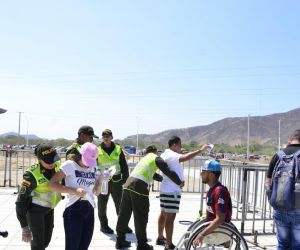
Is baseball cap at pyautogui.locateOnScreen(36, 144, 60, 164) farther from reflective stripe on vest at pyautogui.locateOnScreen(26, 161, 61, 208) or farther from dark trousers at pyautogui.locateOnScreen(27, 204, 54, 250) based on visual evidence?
dark trousers at pyautogui.locateOnScreen(27, 204, 54, 250)

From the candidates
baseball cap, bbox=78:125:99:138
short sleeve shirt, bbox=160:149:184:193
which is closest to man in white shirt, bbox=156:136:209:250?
short sleeve shirt, bbox=160:149:184:193

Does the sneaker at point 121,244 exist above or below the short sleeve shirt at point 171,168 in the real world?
below

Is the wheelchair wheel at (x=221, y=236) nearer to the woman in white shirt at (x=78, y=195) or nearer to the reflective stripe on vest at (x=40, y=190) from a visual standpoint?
the woman in white shirt at (x=78, y=195)

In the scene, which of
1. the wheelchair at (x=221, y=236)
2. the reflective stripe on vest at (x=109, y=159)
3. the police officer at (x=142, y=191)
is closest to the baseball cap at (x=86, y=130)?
the police officer at (x=142, y=191)

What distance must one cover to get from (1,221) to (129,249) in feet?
10.1

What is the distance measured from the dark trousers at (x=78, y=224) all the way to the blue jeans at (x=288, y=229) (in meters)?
2.06

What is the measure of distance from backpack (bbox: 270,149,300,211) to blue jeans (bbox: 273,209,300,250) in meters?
0.10

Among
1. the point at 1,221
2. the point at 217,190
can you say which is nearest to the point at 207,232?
the point at 217,190

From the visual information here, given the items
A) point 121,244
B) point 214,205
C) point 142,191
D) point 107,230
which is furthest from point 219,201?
point 107,230

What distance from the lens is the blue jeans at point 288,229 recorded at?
15.3ft

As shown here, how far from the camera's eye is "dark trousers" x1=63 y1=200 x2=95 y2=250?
14.3 ft

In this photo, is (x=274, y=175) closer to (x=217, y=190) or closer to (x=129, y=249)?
(x=217, y=190)

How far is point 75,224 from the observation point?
437 centimetres

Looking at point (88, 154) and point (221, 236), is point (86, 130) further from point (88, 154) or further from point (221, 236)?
point (221, 236)
